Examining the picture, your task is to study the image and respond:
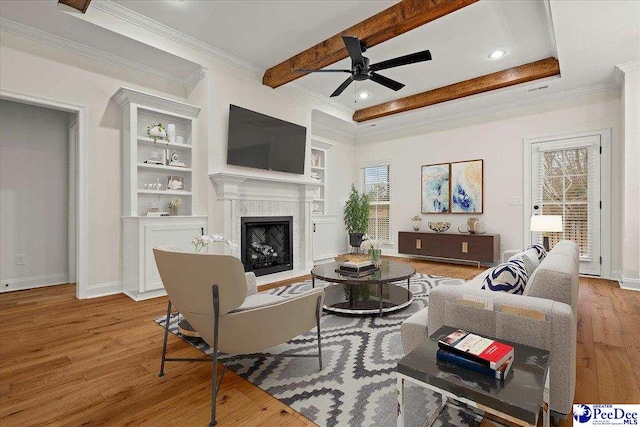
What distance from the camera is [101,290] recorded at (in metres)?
3.82

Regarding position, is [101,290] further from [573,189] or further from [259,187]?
[573,189]

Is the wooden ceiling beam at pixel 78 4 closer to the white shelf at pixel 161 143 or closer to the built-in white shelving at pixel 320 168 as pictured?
the white shelf at pixel 161 143

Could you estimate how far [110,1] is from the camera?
3.19 m

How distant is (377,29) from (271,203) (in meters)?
2.70

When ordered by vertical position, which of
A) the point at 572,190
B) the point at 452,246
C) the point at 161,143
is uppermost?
the point at 161,143

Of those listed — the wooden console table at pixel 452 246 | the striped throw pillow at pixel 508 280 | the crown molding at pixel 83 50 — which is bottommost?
the wooden console table at pixel 452 246

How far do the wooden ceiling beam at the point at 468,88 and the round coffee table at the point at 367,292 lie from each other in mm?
3268

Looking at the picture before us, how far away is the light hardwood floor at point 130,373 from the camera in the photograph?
5.29ft

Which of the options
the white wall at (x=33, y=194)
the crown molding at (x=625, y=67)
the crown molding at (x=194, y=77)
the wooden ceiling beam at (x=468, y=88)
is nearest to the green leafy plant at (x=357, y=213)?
the wooden ceiling beam at (x=468, y=88)

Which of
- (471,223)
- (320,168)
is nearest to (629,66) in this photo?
(471,223)

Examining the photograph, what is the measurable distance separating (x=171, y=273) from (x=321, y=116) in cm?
506

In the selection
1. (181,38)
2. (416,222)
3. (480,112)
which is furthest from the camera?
(416,222)

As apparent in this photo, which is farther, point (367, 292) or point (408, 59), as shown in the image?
point (367, 292)

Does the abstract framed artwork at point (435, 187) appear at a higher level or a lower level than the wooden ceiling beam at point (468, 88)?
lower
